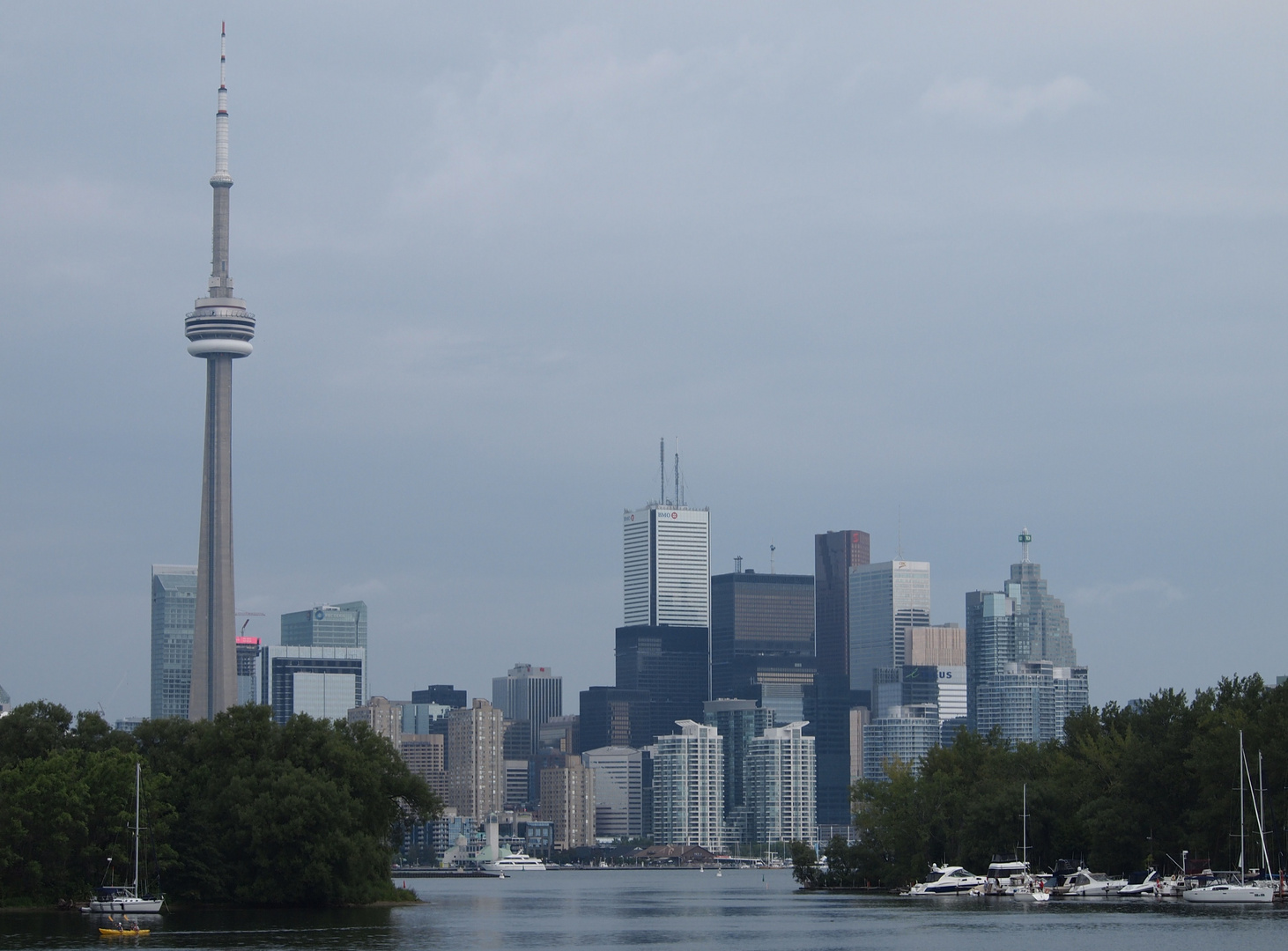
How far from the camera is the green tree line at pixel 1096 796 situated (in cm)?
12488

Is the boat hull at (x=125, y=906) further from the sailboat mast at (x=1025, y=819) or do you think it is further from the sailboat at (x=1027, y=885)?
the sailboat mast at (x=1025, y=819)

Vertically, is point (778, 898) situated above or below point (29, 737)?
below

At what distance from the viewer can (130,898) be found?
110625mm

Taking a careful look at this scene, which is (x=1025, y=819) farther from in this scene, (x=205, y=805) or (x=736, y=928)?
(x=205, y=805)

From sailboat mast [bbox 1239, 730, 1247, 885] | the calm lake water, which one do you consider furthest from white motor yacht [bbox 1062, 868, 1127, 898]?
sailboat mast [bbox 1239, 730, 1247, 885]

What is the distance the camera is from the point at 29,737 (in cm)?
12069

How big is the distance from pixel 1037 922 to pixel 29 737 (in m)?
61.5

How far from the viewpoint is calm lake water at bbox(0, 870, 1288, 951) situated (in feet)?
301

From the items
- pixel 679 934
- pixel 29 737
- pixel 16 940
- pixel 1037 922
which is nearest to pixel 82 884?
pixel 29 737

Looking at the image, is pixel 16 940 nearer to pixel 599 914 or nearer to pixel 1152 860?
pixel 599 914

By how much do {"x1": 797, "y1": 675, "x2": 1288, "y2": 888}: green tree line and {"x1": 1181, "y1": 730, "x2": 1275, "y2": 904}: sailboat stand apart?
1.57 metres

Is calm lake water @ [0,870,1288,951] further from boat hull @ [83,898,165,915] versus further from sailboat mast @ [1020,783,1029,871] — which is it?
sailboat mast @ [1020,783,1029,871]

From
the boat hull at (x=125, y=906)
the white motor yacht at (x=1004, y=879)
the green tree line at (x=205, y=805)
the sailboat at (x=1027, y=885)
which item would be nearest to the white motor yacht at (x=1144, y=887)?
the sailboat at (x=1027, y=885)

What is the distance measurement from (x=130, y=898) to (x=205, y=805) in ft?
31.7
